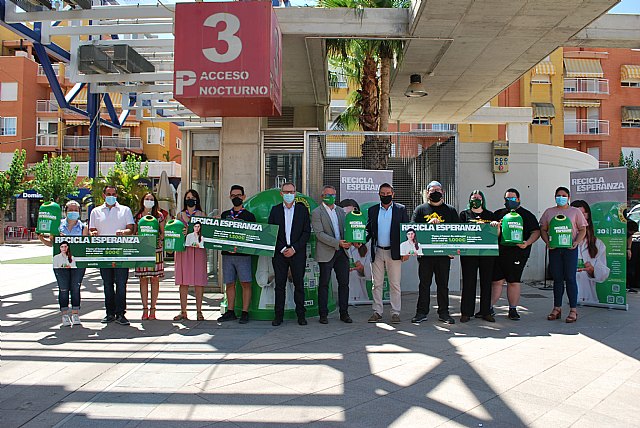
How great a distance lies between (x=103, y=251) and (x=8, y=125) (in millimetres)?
44424

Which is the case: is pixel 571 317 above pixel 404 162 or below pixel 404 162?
below

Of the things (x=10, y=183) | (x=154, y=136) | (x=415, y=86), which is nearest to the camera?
(x=415, y=86)

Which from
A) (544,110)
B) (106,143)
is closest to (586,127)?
(544,110)

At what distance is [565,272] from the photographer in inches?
321

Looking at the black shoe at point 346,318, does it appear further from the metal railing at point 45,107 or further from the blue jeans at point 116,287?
the metal railing at point 45,107

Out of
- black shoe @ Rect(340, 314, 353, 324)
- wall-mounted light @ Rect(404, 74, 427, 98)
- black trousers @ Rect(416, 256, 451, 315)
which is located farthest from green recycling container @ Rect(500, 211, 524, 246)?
wall-mounted light @ Rect(404, 74, 427, 98)

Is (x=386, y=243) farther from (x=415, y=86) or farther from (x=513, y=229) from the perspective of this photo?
(x=415, y=86)

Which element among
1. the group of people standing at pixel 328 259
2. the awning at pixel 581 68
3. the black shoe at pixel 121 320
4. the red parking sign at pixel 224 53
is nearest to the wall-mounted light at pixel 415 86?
the red parking sign at pixel 224 53

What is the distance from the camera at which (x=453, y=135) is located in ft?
33.3

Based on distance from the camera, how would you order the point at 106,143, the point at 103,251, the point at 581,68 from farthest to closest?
Result: the point at 106,143
the point at 581,68
the point at 103,251

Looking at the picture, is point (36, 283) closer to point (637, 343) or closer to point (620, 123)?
point (637, 343)

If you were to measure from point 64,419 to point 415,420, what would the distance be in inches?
110

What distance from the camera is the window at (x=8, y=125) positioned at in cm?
4459

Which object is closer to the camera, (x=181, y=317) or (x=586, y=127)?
(x=181, y=317)
